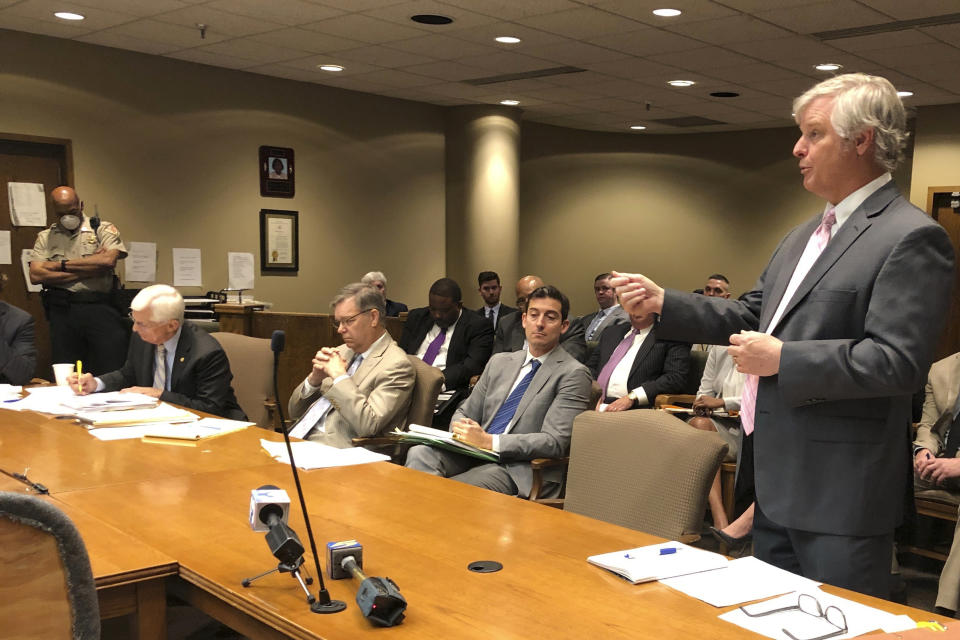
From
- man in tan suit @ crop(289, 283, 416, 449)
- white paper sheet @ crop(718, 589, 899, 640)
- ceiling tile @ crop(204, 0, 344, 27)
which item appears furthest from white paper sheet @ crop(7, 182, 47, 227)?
white paper sheet @ crop(718, 589, 899, 640)

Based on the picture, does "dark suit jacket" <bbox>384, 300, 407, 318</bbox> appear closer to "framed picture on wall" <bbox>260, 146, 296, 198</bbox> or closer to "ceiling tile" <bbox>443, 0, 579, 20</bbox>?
"framed picture on wall" <bbox>260, 146, 296, 198</bbox>

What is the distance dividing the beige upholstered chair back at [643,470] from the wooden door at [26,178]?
19.1 feet

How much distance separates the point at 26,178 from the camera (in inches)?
284

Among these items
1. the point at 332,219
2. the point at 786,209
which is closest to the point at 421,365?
the point at 332,219

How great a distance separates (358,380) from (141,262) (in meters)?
4.42

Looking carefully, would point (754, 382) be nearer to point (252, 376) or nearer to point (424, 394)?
point (424, 394)

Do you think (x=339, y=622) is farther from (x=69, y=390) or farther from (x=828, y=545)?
(x=69, y=390)

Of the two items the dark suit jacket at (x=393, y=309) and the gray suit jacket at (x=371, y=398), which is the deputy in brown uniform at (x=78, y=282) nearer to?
the dark suit jacket at (x=393, y=309)

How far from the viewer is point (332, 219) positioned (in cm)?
A: 927

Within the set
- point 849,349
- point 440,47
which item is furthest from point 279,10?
point 849,349

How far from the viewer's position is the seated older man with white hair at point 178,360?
4.11 metres

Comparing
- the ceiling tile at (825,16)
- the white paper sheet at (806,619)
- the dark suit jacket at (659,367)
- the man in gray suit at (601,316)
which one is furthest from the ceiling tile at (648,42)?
the white paper sheet at (806,619)

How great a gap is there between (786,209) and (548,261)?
3.03m

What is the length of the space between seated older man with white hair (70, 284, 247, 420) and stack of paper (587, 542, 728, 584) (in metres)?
2.61
